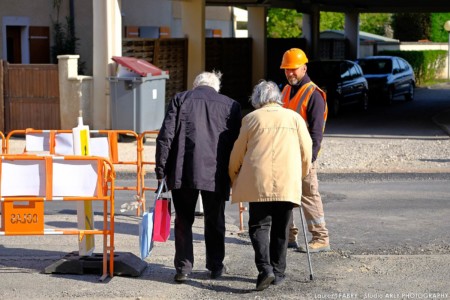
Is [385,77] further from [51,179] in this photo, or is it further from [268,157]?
Answer: [51,179]

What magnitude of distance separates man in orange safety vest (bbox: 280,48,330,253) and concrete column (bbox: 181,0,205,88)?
15.1m

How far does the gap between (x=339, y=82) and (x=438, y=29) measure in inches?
1666

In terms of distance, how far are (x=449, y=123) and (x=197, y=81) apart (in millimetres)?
17318

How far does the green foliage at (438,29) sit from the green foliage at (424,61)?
13.0 m

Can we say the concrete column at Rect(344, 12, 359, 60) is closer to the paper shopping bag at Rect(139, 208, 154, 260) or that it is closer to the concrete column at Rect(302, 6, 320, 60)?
the concrete column at Rect(302, 6, 320, 60)

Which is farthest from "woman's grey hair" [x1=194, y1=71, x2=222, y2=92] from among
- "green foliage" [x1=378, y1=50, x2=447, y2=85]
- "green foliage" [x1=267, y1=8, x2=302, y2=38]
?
"green foliage" [x1=267, y1=8, x2=302, y2=38]

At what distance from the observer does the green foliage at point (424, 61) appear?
153 ft

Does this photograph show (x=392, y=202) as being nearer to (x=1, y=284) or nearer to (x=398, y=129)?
(x=1, y=284)

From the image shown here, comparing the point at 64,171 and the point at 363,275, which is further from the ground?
the point at 64,171

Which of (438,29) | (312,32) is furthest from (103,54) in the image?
(438,29)

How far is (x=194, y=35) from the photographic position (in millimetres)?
24797

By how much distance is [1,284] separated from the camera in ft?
27.7

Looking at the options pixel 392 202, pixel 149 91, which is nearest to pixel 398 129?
pixel 149 91

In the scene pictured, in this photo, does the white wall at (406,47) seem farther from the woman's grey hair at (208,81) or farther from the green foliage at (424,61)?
the woman's grey hair at (208,81)
